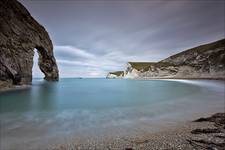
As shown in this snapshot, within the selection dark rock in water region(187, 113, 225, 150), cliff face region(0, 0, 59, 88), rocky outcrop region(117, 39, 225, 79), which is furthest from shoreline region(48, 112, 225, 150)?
rocky outcrop region(117, 39, 225, 79)

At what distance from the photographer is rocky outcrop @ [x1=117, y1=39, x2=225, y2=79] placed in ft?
225

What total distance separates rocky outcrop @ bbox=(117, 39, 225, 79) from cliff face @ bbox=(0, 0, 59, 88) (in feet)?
250

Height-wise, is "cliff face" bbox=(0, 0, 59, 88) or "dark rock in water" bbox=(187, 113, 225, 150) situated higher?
"cliff face" bbox=(0, 0, 59, 88)

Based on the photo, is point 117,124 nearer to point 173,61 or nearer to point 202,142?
point 202,142

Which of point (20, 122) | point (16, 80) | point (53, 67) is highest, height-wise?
point (53, 67)

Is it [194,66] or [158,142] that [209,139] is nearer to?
[158,142]

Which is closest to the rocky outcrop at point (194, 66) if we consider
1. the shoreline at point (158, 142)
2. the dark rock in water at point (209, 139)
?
the dark rock in water at point (209, 139)

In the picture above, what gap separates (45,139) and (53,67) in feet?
210

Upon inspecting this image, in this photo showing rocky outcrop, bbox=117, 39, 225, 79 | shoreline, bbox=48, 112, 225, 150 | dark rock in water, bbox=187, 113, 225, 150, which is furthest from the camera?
rocky outcrop, bbox=117, 39, 225, 79

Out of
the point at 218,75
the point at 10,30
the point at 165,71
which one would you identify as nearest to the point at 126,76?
the point at 165,71

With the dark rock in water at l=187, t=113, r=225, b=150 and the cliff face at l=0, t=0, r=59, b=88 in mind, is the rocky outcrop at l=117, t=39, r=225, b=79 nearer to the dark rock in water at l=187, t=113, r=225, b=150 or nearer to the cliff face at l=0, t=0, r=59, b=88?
the dark rock in water at l=187, t=113, r=225, b=150

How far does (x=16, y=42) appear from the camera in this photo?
33.9m

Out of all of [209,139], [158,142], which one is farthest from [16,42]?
[209,139]

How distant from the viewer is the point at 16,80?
34031 mm
